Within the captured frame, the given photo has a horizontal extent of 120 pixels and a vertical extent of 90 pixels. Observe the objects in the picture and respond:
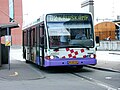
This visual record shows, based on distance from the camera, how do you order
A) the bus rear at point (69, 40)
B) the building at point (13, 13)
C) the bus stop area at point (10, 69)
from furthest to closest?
the building at point (13, 13) < the bus rear at point (69, 40) < the bus stop area at point (10, 69)

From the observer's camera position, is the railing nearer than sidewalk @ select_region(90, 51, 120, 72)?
No

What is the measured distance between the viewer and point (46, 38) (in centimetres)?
1975

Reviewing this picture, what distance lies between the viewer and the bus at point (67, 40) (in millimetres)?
19609

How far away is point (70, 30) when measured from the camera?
1992 centimetres

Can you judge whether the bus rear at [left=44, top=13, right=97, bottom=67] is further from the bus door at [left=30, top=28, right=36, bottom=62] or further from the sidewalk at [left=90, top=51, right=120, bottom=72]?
→ the bus door at [left=30, top=28, right=36, bottom=62]

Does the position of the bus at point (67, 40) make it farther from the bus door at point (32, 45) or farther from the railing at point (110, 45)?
the railing at point (110, 45)

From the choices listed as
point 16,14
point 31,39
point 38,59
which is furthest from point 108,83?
point 16,14

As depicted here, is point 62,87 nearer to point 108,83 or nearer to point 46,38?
point 108,83

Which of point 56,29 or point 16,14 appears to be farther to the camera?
point 16,14

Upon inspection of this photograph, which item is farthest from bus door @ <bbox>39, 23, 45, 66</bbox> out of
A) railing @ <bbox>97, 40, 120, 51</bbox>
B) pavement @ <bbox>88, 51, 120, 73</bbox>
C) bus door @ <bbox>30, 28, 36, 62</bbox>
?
railing @ <bbox>97, 40, 120, 51</bbox>

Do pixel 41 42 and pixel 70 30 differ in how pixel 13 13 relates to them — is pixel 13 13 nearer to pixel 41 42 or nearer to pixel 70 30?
pixel 41 42

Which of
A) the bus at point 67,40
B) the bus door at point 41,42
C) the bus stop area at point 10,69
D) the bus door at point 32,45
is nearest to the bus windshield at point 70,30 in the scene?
the bus at point 67,40

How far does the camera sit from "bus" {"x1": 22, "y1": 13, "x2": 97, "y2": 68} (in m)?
19.6

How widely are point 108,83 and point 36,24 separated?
28.1 feet
